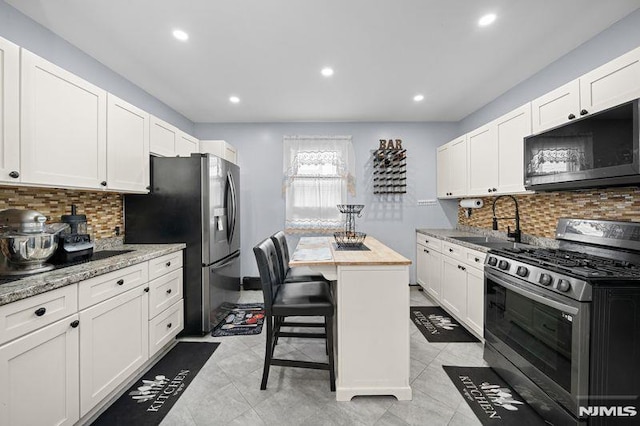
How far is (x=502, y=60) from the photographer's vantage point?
238 centimetres

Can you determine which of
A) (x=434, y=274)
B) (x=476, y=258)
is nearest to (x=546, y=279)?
(x=476, y=258)

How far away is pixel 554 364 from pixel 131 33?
3684mm

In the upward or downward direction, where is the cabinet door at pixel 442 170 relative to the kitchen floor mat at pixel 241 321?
upward

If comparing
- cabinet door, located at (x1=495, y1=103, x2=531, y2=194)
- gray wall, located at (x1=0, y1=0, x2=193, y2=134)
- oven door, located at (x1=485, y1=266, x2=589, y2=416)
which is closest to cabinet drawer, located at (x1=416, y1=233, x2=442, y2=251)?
cabinet door, located at (x1=495, y1=103, x2=531, y2=194)

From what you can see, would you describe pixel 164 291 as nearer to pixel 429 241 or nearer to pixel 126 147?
pixel 126 147

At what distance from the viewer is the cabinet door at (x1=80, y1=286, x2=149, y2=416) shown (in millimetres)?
1478

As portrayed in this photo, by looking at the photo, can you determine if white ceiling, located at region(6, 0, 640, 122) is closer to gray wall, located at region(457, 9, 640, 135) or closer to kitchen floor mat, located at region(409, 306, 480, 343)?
gray wall, located at region(457, 9, 640, 135)

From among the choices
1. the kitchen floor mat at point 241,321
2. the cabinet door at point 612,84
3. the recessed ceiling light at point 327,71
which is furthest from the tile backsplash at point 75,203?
the cabinet door at point 612,84

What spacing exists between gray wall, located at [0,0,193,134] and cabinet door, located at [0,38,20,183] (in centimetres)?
65

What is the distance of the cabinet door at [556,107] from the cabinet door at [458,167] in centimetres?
107

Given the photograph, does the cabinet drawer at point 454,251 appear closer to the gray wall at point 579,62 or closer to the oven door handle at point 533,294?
the oven door handle at point 533,294

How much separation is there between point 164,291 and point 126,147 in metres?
1.29

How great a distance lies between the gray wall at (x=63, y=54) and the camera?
1739 mm

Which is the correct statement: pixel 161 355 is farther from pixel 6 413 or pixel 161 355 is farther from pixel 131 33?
pixel 131 33
